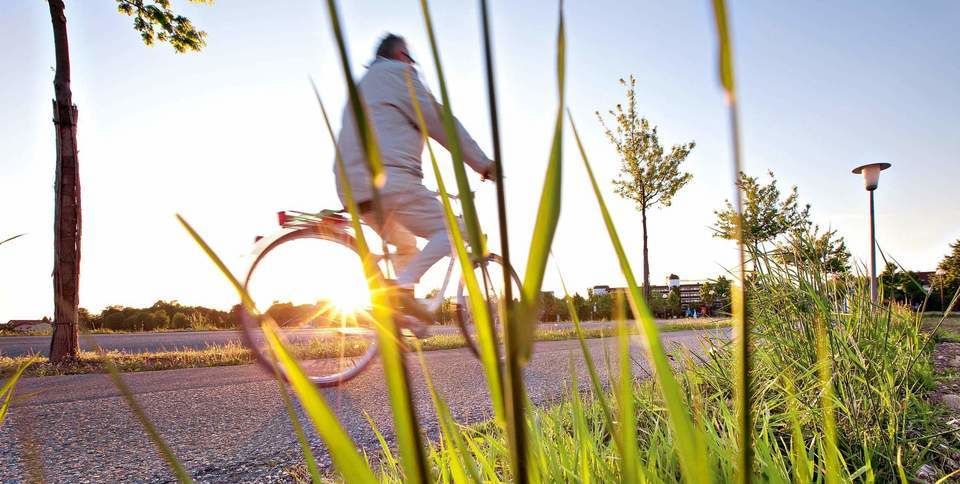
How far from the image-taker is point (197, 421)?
6.80ft

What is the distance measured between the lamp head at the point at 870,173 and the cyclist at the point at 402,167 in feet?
19.8

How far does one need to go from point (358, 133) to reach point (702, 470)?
0.71ft

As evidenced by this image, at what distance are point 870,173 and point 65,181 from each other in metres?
8.81

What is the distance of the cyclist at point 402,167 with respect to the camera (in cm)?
237

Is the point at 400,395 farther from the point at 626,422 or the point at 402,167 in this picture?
the point at 402,167

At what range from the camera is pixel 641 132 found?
44.8ft

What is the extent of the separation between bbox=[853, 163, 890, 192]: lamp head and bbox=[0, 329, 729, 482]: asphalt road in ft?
17.2

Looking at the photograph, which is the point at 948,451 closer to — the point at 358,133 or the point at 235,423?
the point at 358,133

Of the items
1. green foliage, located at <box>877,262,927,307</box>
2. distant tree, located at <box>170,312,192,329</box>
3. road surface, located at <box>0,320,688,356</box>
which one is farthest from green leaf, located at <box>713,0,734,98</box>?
distant tree, located at <box>170,312,192,329</box>

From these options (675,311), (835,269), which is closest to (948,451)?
(835,269)

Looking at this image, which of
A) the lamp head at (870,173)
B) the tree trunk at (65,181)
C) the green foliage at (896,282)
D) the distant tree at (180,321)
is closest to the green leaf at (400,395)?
the green foliage at (896,282)

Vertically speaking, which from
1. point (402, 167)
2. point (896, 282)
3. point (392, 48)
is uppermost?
point (392, 48)

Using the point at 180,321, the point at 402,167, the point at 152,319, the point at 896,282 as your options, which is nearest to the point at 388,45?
the point at 402,167

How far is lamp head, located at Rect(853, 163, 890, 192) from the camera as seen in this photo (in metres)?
6.61
